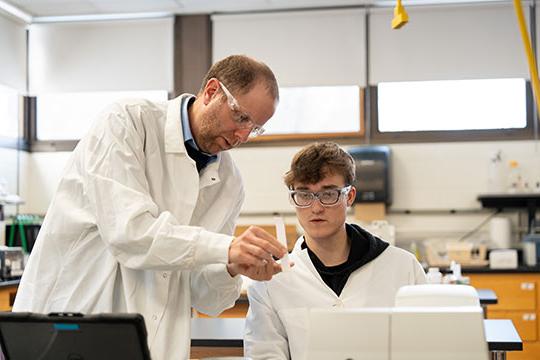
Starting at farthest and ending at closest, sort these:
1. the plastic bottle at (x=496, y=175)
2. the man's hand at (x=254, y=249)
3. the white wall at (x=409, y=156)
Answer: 1. the white wall at (x=409, y=156)
2. the plastic bottle at (x=496, y=175)
3. the man's hand at (x=254, y=249)

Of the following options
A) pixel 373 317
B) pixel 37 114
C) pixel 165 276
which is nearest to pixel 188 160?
pixel 165 276

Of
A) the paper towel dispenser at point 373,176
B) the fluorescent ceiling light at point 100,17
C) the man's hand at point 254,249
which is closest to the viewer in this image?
the man's hand at point 254,249

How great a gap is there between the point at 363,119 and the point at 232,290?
4.25 m

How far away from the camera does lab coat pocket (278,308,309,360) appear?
2086mm

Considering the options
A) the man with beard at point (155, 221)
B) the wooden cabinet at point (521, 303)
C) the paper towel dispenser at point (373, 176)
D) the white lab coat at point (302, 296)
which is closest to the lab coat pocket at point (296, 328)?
the white lab coat at point (302, 296)

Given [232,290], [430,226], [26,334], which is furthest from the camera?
[430,226]

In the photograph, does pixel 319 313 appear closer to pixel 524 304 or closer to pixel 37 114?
pixel 524 304

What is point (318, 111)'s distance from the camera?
6004 millimetres

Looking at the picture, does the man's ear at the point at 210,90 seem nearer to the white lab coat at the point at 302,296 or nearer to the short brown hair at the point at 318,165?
the short brown hair at the point at 318,165

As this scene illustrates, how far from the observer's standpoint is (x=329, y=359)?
48.7 inches

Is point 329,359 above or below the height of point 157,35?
below

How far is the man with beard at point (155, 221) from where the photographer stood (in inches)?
57.2

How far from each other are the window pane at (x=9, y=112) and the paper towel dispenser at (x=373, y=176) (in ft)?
9.65

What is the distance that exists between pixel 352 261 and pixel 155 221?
0.92m
